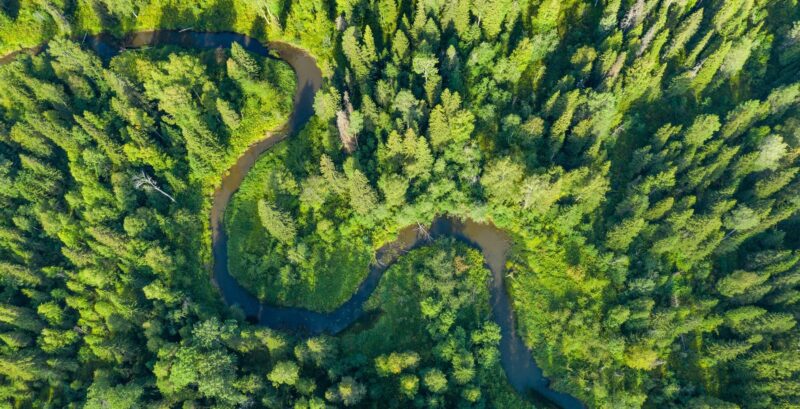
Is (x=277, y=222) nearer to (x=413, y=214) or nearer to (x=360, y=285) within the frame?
(x=360, y=285)

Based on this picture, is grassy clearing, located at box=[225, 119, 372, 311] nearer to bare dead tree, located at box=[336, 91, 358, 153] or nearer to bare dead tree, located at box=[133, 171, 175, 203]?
bare dead tree, located at box=[336, 91, 358, 153]

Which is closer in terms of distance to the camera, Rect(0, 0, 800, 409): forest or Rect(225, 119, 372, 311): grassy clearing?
Rect(0, 0, 800, 409): forest

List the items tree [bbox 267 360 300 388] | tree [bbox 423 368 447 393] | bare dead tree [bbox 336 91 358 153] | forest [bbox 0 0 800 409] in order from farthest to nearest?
bare dead tree [bbox 336 91 358 153] → forest [bbox 0 0 800 409] → tree [bbox 423 368 447 393] → tree [bbox 267 360 300 388]

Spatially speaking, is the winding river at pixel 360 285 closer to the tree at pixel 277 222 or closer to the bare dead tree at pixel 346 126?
the tree at pixel 277 222

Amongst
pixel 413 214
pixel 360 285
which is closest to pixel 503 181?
pixel 413 214

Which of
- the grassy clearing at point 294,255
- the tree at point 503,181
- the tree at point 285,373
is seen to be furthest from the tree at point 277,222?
the tree at point 503,181

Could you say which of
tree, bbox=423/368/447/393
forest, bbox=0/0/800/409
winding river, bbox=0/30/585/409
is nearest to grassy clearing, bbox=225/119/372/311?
forest, bbox=0/0/800/409

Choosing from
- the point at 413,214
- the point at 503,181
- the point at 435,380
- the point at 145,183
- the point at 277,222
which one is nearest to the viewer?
the point at 435,380
